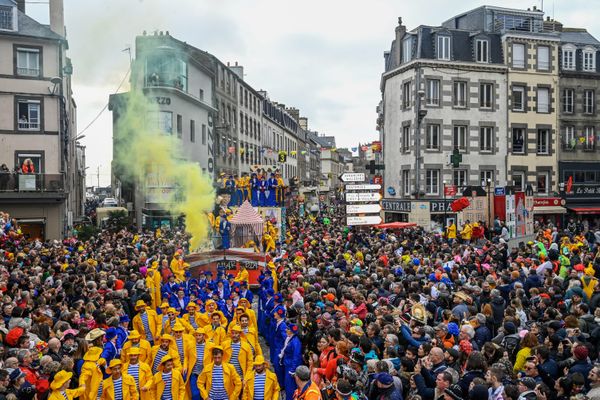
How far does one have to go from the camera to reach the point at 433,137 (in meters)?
33.5

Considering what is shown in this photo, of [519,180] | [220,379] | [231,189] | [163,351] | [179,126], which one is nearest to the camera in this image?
[220,379]

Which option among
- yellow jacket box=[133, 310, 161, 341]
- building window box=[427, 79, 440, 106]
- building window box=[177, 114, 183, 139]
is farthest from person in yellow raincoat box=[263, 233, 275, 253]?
building window box=[177, 114, 183, 139]

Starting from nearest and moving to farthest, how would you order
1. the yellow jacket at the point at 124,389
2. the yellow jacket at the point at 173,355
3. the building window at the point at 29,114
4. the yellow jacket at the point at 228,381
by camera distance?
1. the yellow jacket at the point at 124,389
2. the yellow jacket at the point at 228,381
3. the yellow jacket at the point at 173,355
4. the building window at the point at 29,114

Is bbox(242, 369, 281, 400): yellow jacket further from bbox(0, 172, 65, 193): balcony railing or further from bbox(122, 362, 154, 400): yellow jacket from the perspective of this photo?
bbox(0, 172, 65, 193): balcony railing

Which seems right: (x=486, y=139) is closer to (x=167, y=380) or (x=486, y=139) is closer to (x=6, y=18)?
(x=6, y=18)

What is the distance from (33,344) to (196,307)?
3242 mm

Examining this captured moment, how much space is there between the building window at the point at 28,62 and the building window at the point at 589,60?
32510mm

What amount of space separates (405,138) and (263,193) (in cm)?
1060

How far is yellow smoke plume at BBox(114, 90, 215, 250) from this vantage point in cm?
3203

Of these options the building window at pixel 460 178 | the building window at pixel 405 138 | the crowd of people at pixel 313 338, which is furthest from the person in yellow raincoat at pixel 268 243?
the building window at pixel 460 178

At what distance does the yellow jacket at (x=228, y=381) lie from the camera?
8234 mm

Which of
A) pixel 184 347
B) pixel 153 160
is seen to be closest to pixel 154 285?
pixel 184 347

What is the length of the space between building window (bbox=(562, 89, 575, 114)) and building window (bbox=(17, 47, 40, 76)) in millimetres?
31019

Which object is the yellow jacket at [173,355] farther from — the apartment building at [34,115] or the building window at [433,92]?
the building window at [433,92]
